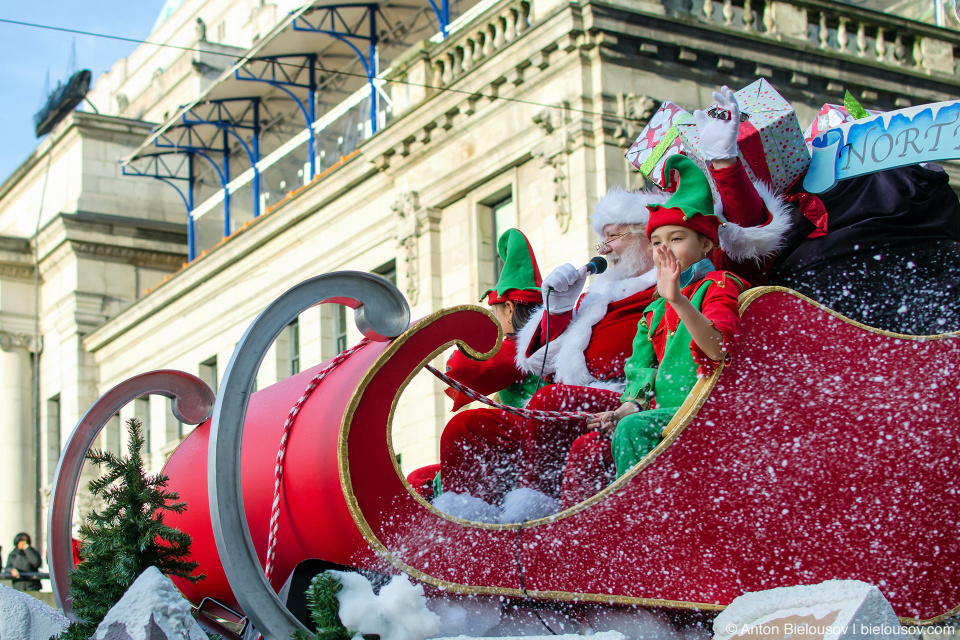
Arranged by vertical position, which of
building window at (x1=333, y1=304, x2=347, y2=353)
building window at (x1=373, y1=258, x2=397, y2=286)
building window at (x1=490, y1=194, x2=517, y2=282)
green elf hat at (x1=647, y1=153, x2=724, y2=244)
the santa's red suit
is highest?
building window at (x1=490, y1=194, x2=517, y2=282)

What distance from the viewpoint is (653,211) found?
14.7ft

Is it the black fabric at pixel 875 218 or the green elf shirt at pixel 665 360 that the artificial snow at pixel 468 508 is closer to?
the green elf shirt at pixel 665 360

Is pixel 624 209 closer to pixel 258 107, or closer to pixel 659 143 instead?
pixel 659 143

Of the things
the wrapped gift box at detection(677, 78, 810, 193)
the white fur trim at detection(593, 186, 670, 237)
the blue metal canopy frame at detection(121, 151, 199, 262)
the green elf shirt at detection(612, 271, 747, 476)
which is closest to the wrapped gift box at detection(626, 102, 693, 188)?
the white fur trim at detection(593, 186, 670, 237)

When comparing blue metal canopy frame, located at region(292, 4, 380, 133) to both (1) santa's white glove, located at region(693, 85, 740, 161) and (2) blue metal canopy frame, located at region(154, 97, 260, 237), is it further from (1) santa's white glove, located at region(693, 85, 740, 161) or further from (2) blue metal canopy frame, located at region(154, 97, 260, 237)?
(1) santa's white glove, located at region(693, 85, 740, 161)

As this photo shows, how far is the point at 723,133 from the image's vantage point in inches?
187

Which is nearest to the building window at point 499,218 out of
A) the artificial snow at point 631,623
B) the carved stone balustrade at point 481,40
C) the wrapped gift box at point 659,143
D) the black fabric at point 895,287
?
the carved stone balustrade at point 481,40

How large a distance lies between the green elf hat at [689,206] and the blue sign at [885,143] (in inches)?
32.1

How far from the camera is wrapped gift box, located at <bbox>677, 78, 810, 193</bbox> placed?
16.1 ft

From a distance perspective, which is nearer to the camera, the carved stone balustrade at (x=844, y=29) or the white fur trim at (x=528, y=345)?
the white fur trim at (x=528, y=345)

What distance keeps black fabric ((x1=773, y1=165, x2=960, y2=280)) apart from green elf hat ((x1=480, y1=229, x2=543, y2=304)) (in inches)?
47.6

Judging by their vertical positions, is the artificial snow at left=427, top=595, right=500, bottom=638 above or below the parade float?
below

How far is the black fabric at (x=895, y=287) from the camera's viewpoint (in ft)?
15.3

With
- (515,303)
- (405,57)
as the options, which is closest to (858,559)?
(515,303)
